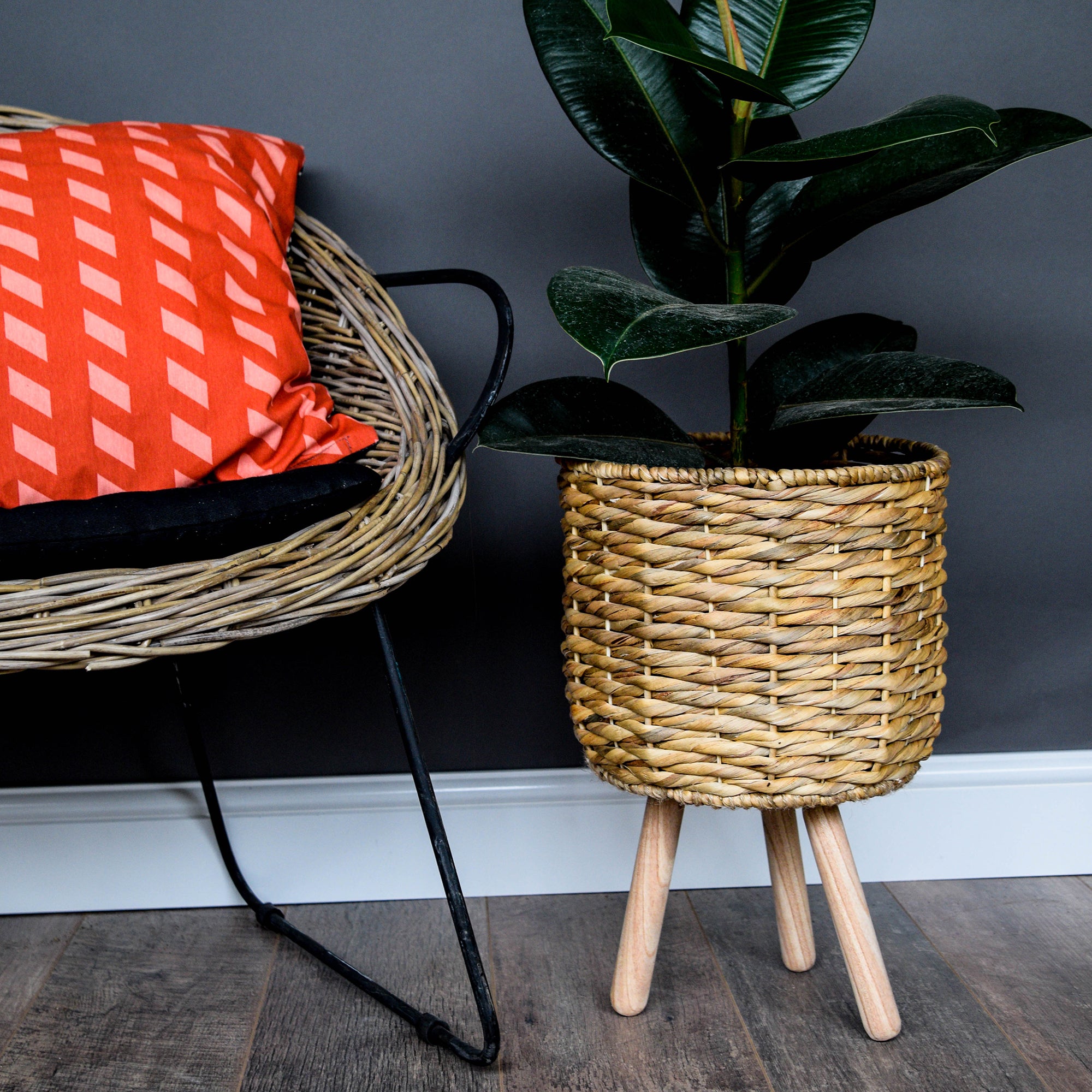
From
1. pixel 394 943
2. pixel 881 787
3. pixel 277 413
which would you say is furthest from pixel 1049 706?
pixel 277 413

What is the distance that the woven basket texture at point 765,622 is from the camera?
2.46ft

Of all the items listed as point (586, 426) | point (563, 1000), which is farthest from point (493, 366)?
point (563, 1000)

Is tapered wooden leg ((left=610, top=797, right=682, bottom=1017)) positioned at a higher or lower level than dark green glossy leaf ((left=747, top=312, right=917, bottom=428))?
lower

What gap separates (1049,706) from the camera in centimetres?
124

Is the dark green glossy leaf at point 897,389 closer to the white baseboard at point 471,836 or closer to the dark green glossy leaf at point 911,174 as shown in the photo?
the dark green glossy leaf at point 911,174

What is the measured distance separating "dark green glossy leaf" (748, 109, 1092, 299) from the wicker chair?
0.28m

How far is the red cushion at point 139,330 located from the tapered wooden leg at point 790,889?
1.84 feet

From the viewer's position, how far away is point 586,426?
2.62 ft

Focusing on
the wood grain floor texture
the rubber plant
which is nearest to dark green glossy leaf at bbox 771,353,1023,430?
the rubber plant

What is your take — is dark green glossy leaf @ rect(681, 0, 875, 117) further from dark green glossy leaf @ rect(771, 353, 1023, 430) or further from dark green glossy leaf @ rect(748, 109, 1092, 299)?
dark green glossy leaf @ rect(771, 353, 1023, 430)

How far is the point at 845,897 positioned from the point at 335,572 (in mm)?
527

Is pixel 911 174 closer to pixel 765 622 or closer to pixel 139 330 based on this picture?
pixel 765 622

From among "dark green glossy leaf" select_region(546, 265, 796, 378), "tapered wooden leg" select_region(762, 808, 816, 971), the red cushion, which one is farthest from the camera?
"tapered wooden leg" select_region(762, 808, 816, 971)

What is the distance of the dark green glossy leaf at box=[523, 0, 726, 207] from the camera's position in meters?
0.80
